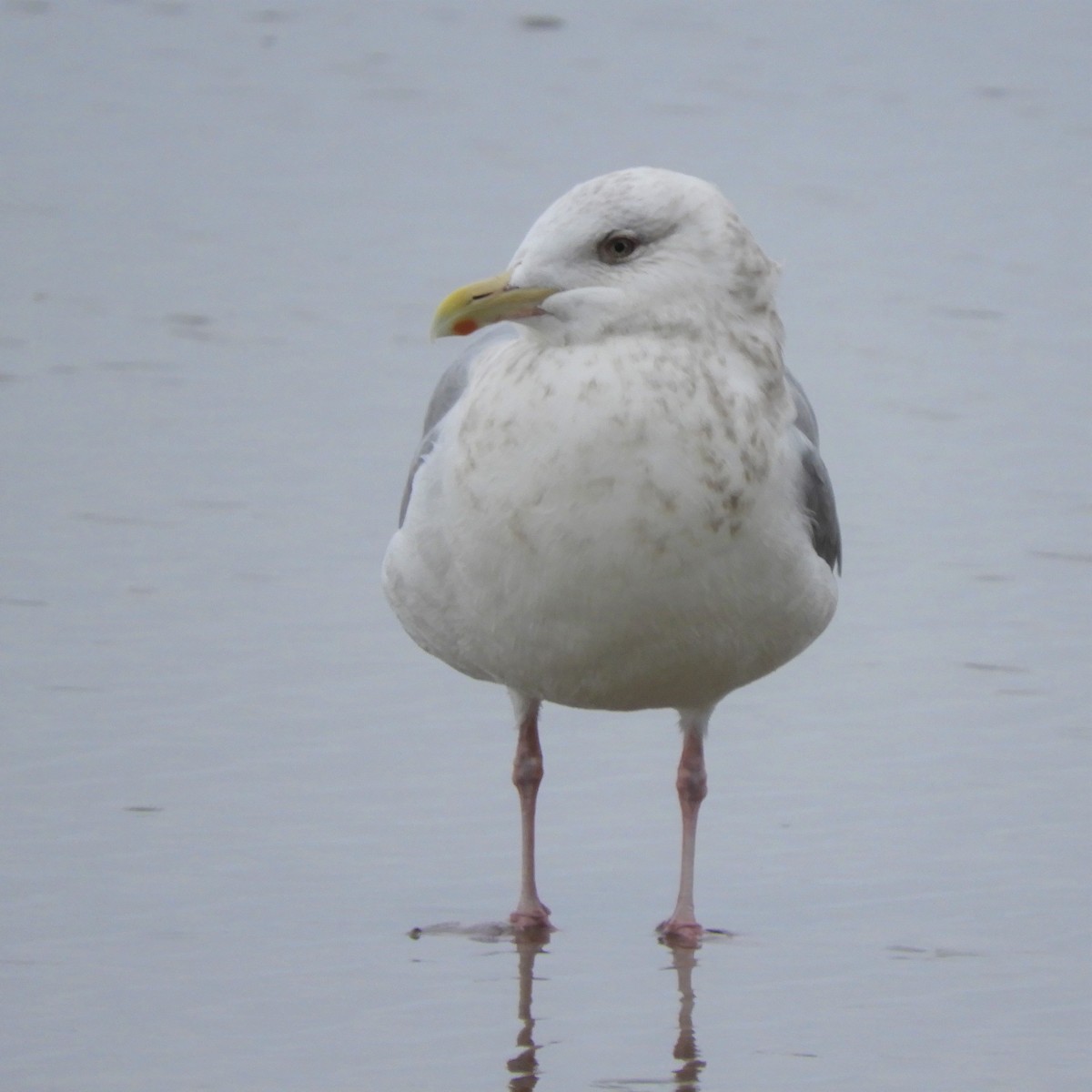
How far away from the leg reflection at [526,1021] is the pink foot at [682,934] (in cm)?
Result: 23

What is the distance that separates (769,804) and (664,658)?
3.80ft

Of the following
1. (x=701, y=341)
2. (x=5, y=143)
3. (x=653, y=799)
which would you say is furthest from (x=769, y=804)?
(x=5, y=143)

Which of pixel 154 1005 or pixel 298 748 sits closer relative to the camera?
pixel 154 1005

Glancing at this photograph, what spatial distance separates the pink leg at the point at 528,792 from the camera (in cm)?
567

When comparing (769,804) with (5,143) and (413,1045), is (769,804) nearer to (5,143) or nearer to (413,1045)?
(413,1045)

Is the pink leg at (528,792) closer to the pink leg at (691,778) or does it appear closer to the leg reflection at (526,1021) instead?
the leg reflection at (526,1021)

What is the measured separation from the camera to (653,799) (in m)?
6.36

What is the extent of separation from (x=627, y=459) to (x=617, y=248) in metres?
0.42

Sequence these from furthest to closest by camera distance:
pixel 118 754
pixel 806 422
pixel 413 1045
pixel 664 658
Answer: pixel 118 754
pixel 806 422
pixel 664 658
pixel 413 1045

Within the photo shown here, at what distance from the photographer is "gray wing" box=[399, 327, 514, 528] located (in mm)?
5758

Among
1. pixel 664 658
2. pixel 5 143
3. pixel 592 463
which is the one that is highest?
pixel 592 463

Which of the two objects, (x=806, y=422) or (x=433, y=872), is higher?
(x=806, y=422)

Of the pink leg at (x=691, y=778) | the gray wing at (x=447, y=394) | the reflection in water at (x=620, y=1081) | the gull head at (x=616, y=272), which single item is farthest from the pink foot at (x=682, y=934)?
the gull head at (x=616, y=272)

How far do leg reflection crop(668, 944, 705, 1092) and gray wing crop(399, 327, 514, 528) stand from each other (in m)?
1.08
